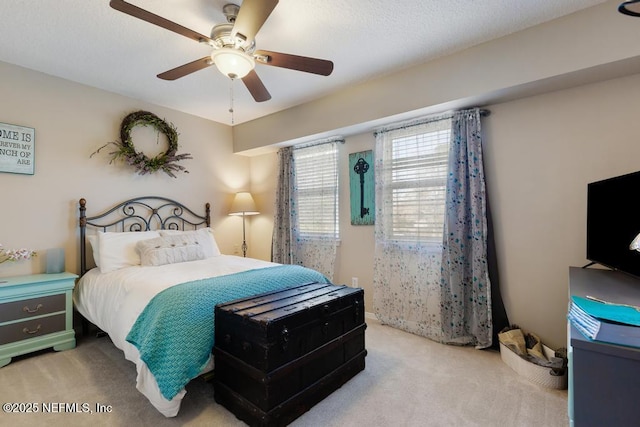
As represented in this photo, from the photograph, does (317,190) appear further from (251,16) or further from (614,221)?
(614,221)

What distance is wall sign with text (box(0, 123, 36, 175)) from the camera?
8.61ft

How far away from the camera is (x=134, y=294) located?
2137 mm

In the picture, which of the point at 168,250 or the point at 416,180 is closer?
the point at 168,250

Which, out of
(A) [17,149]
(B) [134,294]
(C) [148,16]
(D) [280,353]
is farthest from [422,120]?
(A) [17,149]

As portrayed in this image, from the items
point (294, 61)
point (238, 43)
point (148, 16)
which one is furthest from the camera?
point (294, 61)

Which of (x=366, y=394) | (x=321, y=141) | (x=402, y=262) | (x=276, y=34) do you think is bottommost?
(x=366, y=394)

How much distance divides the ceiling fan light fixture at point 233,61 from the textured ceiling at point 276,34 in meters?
0.41

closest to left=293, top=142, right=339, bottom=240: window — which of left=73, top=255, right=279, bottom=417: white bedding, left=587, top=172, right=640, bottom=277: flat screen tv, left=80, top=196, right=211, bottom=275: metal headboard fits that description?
left=73, top=255, right=279, bottom=417: white bedding

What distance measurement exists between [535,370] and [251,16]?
292cm

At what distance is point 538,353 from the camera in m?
2.30

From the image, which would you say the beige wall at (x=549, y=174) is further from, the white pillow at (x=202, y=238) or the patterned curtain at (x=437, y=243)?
the white pillow at (x=202, y=238)

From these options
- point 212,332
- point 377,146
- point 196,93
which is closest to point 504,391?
point 212,332

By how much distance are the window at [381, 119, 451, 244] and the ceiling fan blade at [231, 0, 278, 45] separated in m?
1.94

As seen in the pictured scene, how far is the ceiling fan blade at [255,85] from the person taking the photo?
2149 mm
